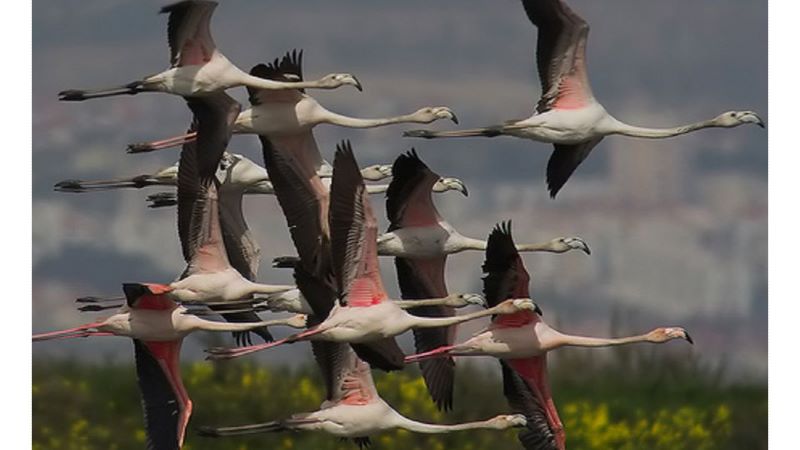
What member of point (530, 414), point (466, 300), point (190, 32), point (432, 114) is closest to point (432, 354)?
point (466, 300)

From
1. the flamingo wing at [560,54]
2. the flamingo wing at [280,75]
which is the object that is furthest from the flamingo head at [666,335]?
the flamingo wing at [280,75]

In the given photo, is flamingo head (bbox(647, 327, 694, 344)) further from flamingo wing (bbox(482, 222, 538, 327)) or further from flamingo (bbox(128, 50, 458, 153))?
flamingo (bbox(128, 50, 458, 153))

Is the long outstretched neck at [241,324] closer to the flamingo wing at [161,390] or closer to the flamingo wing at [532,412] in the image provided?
the flamingo wing at [161,390]

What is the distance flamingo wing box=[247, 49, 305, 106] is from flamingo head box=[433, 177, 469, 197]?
1.10 metres

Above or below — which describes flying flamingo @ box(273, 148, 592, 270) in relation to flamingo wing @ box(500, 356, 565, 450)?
above

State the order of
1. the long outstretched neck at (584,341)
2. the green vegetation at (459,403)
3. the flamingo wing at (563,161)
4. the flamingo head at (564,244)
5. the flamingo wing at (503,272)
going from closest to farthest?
the flamingo wing at (503,272) < the long outstretched neck at (584,341) < the flamingo wing at (563,161) < the flamingo head at (564,244) < the green vegetation at (459,403)

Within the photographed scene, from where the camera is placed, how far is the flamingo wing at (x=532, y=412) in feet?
44.9

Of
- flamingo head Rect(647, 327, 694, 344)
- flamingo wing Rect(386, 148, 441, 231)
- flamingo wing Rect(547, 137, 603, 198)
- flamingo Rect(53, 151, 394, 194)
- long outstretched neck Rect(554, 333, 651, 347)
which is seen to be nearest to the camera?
flamingo head Rect(647, 327, 694, 344)

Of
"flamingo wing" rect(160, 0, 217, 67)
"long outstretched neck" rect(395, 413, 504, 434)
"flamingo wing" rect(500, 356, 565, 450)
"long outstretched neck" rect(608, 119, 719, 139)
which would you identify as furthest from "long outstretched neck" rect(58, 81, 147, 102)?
"long outstretched neck" rect(608, 119, 719, 139)

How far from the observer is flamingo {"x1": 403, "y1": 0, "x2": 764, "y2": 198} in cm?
1353

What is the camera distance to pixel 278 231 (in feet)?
52.4

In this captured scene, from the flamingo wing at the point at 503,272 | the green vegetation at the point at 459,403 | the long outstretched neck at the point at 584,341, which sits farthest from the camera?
the green vegetation at the point at 459,403

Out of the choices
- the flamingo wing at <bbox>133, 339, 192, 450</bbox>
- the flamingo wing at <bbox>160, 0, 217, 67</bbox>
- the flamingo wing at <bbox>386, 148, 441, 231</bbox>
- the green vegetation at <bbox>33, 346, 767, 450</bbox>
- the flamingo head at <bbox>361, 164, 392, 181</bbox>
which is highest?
the flamingo wing at <bbox>160, 0, 217, 67</bbox>

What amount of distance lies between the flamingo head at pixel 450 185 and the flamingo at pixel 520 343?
3.67 feet
